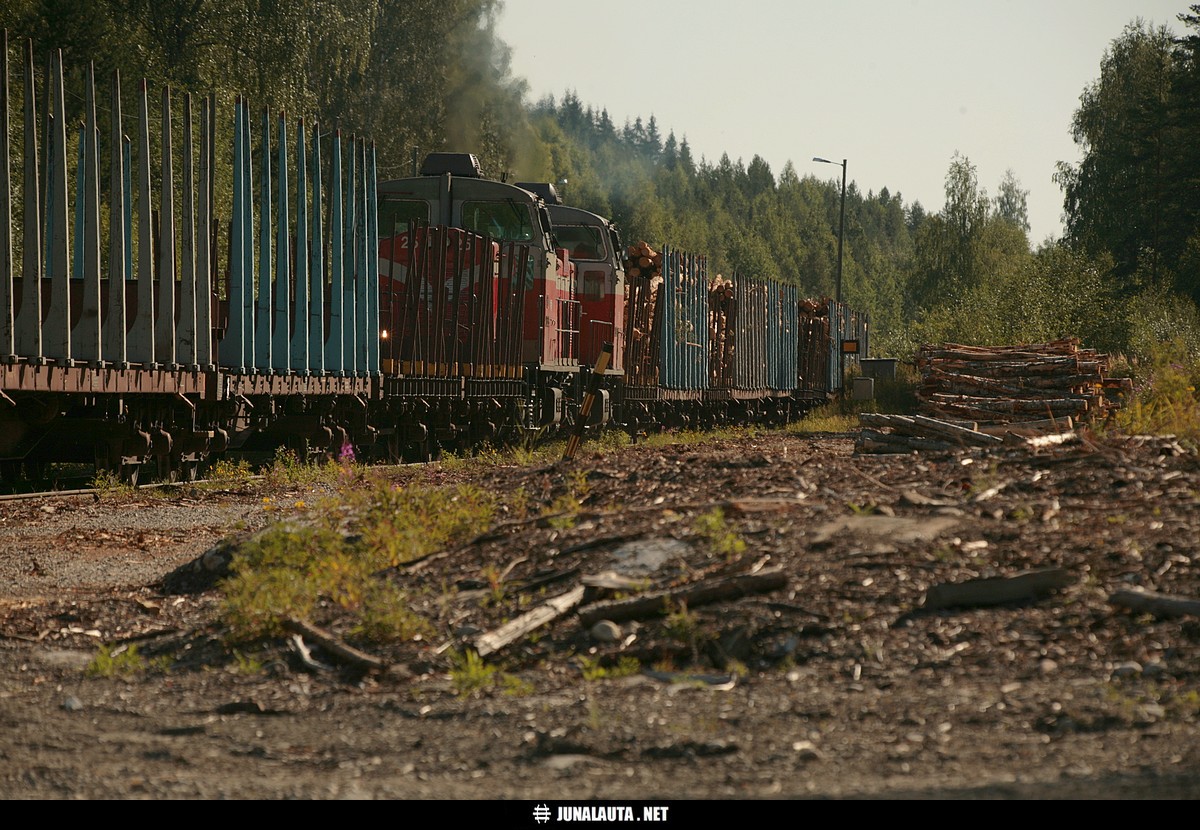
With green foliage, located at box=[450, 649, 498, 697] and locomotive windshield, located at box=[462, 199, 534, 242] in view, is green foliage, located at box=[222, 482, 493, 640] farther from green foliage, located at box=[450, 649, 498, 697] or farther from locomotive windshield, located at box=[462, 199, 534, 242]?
locomotive windshield, located at box=[462, 199, 534, 242]

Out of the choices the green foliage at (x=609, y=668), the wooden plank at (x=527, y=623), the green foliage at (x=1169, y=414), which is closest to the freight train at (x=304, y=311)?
the green foliage at (x=1169, y=414)

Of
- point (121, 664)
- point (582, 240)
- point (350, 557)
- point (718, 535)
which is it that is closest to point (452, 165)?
point (582, 240)

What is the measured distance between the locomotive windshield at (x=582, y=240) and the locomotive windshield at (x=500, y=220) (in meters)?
2.55

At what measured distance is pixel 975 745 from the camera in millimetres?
4059

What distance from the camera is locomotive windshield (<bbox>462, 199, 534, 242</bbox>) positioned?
19547 millimetres

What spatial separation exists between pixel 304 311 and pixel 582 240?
8426 millimetres

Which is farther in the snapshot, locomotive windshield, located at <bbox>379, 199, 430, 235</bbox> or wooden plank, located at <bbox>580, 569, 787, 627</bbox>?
locomotive windshield, located at <bbox>379, 199, 430, 235</bbox>

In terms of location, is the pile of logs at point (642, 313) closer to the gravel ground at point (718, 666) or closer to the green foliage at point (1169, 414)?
the green foliage at point (1169, 414)

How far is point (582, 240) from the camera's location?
73.3 ft

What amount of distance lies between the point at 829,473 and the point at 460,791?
5.21 metres

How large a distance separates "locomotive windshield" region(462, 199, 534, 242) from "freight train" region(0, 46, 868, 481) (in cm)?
3

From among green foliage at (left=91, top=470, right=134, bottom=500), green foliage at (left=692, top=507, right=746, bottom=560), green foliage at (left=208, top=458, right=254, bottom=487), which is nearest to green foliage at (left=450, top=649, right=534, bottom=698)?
green foliage at (left=692, top=507, right=746, bottom=560)

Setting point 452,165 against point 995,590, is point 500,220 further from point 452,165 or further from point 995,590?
point 995,590
